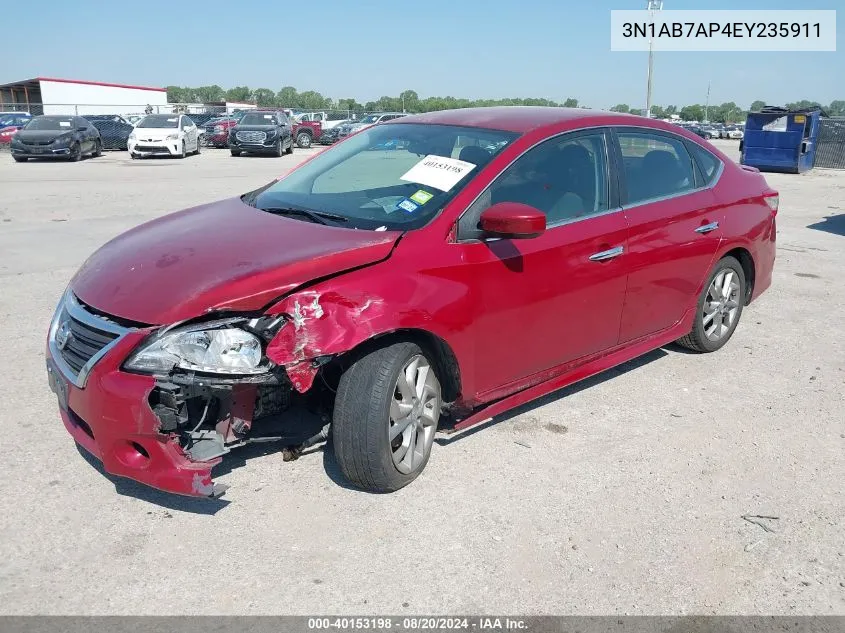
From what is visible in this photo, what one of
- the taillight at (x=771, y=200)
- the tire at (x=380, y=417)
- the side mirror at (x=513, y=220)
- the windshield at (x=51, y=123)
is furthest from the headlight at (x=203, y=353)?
the windshield at (x=51, y=123)

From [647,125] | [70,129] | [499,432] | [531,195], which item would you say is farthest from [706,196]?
[70,129]

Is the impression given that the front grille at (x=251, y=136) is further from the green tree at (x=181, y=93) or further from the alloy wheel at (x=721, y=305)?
the green tree at (x=181, y=93)

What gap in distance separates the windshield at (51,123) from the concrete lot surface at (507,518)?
68.4ft

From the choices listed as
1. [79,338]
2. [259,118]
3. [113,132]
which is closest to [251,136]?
[259,118]

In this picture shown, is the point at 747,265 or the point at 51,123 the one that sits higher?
the point at 51,123

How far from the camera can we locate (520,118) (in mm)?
4301

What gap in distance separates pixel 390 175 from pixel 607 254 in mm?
1264

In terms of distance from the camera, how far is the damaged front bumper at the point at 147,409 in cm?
296

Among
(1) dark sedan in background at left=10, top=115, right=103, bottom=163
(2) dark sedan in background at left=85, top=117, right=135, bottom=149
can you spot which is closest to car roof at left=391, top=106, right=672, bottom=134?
(1) dark sedan in background at left=10, top=115, right=103, bottom=163

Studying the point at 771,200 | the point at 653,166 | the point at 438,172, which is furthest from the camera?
the point at 771,200

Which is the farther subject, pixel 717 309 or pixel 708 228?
pixel 717 309

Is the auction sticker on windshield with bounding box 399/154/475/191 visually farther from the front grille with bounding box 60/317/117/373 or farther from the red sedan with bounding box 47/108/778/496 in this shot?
the front grille with bounding box 60/317/117/373

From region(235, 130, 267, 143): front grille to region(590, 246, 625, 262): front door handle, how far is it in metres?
24.3

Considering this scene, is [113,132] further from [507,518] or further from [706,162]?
[507,518]
